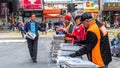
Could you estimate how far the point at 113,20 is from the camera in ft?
215

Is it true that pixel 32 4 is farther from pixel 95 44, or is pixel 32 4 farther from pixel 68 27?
Answer: pixel 95 44

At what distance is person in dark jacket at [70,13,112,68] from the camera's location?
24.2ft

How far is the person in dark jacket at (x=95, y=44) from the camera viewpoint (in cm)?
739

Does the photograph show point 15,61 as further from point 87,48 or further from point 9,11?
point 9,11

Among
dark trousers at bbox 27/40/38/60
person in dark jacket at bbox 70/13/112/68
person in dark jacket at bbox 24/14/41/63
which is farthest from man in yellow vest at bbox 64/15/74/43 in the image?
person in dark jacket at bbox 70/13/112/68

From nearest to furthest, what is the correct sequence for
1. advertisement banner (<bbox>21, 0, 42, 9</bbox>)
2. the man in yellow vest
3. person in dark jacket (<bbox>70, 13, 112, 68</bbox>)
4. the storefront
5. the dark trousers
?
person in dark jacket (<bbox>70, 13, 112, 68</bbox>) < the man in yellow vest < the dark trousers < the storefront < advertisement banner (<bbox>21, 0, 42, 9</bbox>)

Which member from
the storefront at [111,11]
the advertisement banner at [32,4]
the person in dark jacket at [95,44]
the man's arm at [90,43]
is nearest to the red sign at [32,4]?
the advertisement banner at [32,4]

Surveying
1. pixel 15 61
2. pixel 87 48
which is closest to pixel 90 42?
pixel 87 48

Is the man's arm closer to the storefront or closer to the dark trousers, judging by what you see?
the dark trousers

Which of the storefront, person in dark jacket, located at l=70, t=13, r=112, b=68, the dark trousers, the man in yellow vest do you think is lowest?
the storefront

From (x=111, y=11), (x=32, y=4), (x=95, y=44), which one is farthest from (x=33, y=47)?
(x=111, y=11)

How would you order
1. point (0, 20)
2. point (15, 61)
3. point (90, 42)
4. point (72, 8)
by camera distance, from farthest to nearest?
point (0, 20) < point (72, 8) < point (15, 61) < point (90, 42)

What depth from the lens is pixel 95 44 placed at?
7469 millimetres

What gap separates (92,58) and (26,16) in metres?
58.3
